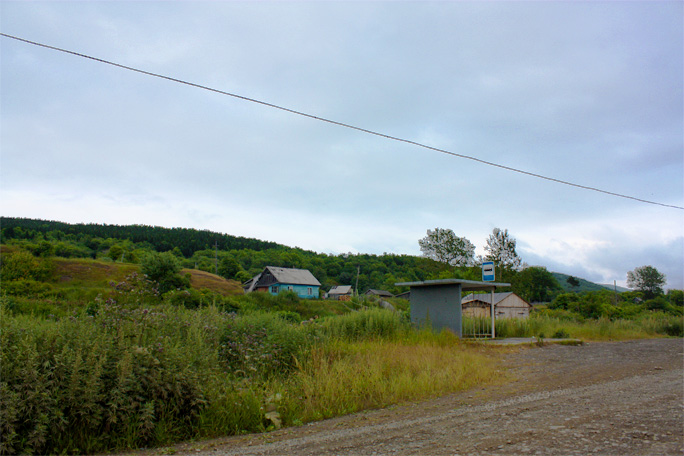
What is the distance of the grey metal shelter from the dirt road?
7.49 meters

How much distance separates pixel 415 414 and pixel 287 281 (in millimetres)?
72700

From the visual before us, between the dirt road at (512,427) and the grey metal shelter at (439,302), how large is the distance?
7.49m

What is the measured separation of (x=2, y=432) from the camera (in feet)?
12.9

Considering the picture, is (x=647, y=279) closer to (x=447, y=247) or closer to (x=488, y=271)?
(x=447, y=247)

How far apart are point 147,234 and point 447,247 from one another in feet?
270

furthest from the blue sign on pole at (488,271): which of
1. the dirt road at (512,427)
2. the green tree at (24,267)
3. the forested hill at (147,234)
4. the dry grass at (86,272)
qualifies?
the forested hill at (147,234)

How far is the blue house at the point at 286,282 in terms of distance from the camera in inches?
3027

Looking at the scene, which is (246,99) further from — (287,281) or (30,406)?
(287,281)

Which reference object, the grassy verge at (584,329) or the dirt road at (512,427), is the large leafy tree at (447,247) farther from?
the dirt road at (512,427)

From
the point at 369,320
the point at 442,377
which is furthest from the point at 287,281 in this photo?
the point at 442,377

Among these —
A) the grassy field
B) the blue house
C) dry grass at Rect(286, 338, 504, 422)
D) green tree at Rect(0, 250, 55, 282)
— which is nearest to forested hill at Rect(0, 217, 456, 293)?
the blue house

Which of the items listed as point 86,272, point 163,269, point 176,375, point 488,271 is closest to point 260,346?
point 176,375

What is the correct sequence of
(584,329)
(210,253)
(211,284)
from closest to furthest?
(584,329), (211,284), (210,253)

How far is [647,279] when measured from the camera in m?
82.1
